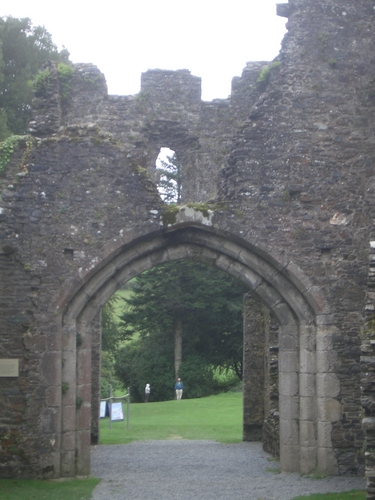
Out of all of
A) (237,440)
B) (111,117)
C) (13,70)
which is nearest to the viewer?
(111,117)

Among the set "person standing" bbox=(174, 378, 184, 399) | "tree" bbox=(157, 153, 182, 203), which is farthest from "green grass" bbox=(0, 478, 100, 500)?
"tree" bbox=(157, 153, 182, 203)

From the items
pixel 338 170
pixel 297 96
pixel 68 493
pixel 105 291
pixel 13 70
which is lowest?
pixel 68 493

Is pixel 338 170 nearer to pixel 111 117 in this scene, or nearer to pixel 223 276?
pixel 111 117

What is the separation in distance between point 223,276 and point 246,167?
20.0 m

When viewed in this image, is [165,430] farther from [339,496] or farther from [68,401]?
[339,496]

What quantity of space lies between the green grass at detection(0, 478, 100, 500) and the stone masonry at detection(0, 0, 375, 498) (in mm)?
271

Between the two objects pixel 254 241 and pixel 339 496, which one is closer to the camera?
pixel 339 496

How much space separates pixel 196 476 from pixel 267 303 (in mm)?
2517

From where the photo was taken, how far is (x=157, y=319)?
104ft

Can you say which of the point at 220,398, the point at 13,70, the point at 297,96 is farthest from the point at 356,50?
the point at 13,70

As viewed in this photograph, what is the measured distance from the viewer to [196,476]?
11992mm

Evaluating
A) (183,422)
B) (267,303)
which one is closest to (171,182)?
(183,422)

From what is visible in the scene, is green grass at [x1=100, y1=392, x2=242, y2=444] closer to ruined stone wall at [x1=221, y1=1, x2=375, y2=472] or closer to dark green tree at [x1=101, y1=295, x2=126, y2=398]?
dark green tree at [x1=101, y1=295, x2=126, y2=398]

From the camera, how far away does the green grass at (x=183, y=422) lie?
686 inches
